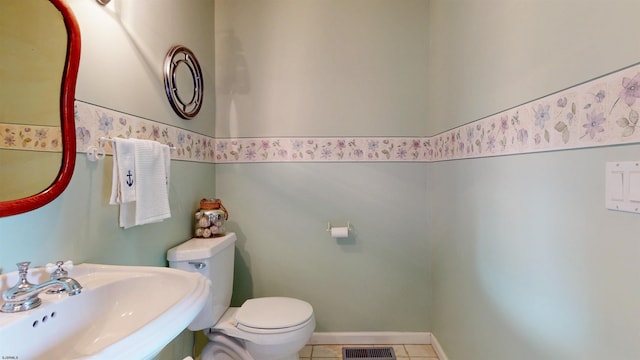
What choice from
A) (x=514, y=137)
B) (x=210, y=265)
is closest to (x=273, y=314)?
(x=210, y=265)

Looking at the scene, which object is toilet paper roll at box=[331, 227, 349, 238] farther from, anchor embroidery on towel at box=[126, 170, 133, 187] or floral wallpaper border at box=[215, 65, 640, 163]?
anchor embroidery on towel at box=[126, 170, 133, 187]

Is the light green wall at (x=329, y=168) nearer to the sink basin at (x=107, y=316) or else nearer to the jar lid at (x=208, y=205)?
the jar lid at (x=208, y=205)

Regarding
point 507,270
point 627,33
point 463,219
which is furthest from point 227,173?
point 627,33

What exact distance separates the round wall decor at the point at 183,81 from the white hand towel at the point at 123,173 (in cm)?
49

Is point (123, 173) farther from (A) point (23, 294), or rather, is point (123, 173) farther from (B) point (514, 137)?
(B) point (514, 137)

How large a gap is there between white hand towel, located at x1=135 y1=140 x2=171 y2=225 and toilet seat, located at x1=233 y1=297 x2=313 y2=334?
675mm

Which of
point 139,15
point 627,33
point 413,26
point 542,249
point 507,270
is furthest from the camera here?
point 413,26

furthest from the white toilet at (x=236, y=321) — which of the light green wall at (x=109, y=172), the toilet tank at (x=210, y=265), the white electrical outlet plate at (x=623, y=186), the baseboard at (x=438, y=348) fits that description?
the white electrical outlet plate at (x=623, y=186)

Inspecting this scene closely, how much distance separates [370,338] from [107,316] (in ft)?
5.38

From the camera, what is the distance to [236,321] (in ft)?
5.06

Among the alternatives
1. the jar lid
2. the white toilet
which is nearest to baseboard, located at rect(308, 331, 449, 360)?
the white toilet

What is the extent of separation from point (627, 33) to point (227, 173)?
1944 mm

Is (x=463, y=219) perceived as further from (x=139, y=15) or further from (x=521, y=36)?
(x=139, y=15)

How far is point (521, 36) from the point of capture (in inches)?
41.6
